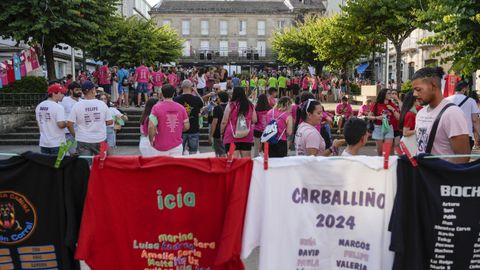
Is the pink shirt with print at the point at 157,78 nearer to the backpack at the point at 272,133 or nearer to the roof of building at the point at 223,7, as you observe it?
the backpack at the point at 272,133

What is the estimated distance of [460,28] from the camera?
9828mm

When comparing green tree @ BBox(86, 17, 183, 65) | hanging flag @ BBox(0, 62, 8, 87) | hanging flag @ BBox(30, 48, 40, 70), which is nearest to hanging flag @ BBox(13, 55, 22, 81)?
hanging flag @ BBox(0, 62, 8, 87)

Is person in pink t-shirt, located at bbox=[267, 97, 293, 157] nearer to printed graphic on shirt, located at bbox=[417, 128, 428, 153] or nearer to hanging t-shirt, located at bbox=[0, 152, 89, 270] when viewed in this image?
printed graphic on shirt, located at bbox=[417, 128, 428, 153]

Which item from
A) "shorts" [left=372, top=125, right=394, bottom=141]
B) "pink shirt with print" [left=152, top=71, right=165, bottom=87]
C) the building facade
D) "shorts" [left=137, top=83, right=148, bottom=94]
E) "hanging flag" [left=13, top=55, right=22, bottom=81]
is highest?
the building facade

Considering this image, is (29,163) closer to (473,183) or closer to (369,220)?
(369,220)

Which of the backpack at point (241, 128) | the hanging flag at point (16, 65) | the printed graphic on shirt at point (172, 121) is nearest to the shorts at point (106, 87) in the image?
the hanging flag at point (16, 65)

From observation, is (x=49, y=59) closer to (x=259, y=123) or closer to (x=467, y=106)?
(x=259, y=123)

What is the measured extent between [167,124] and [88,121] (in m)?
1.36

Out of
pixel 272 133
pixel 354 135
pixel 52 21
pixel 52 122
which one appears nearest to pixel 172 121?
pixel 272 133

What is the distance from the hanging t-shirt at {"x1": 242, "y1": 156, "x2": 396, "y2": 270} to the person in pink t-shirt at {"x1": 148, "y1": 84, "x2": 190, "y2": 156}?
408 centimetres

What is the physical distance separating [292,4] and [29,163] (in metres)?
75.1

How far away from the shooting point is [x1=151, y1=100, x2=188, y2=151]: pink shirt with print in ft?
25.2

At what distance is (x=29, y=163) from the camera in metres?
3.86

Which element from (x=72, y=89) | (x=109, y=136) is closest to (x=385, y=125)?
(x=109, y=136)
